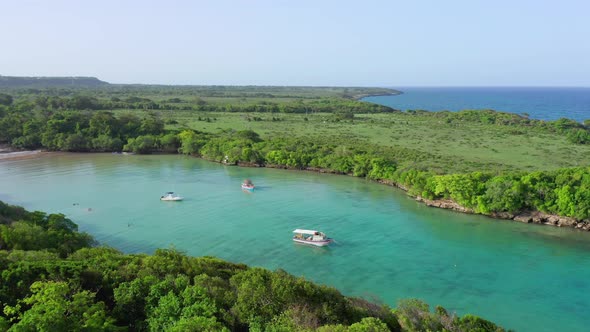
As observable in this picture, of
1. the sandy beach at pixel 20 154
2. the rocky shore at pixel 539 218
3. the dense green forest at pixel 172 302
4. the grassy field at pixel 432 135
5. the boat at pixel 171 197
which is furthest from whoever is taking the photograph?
the sandy beach at pixel 20 154

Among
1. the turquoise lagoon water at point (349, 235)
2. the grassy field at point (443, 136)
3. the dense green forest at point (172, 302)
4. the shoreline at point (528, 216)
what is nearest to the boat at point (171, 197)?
the turquoise lagoon water at point (349, 235)

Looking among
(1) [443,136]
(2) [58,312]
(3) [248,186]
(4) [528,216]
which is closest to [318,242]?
(3) [248,186]

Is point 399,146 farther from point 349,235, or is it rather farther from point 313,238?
point 313,238

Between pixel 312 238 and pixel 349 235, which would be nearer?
pixel 312 238

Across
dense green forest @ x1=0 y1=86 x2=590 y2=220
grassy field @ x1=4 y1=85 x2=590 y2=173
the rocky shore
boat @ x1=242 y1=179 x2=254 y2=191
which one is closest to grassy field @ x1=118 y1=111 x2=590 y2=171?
grassy field @ x1=4 y1=85 x2=590 y2=173

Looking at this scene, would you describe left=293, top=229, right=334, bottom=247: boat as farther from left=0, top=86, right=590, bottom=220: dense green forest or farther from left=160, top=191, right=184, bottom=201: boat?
left=160, top=191, right=184, bottom=201: boat

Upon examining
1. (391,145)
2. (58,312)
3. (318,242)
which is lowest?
(318,242)

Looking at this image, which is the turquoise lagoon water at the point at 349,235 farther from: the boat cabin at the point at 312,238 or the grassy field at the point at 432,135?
the grassy field at the point at 432,135
